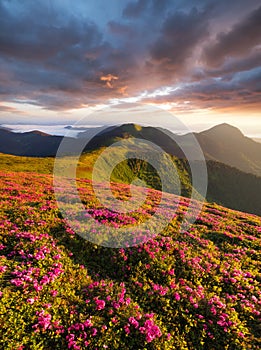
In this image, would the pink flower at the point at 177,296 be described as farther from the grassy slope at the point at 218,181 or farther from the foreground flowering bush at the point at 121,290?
the grassy slope at the point at 218,181

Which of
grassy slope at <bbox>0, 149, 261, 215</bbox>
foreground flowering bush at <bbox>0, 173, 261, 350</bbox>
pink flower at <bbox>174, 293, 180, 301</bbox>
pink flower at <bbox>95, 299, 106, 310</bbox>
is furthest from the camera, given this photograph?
grassy slope at <bbox>0, 149, 261, 215</bbox>

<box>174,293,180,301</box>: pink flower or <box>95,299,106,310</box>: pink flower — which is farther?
<box>174,293,180,301</box>: pink flower

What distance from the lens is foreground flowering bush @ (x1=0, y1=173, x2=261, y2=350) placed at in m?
8.78

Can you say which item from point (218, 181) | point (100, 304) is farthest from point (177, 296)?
point (218, 181)

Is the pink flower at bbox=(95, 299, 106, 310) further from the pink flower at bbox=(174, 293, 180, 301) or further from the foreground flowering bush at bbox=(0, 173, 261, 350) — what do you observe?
the pink flower at bbox=(174, 293, 180, 301)

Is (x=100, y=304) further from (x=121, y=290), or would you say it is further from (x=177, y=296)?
(x=177, y=296)

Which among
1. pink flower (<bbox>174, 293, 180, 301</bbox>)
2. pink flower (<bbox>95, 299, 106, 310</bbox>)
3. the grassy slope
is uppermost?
pink flower (<bbox>95, 299, 106, 310</bbox>)

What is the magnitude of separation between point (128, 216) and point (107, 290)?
885 centimetres

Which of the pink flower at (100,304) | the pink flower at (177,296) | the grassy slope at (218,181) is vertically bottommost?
the grassy slope at (218,181)

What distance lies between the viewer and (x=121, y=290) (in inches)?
456

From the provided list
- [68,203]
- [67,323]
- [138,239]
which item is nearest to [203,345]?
[67,323]

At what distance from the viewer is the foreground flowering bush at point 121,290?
28.8 ft

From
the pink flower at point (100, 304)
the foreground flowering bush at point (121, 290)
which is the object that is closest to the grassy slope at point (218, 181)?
the foreground flowering bush at point (121, 290)

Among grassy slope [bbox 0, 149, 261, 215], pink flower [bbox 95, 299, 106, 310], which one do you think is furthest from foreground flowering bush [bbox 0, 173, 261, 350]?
grassy slope [bbox 0, 149, 261, 215]
